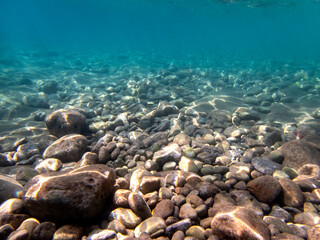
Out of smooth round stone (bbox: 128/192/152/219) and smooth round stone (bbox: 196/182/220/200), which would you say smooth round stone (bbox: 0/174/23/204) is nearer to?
smooth round stone (bbox: 128/192/152/219)

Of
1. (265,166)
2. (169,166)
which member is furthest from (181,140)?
(265,166)

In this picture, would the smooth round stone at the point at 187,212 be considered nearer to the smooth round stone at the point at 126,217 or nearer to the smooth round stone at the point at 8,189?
the smooth round stone at the point at 126,217

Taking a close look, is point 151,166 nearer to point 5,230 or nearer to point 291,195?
point 5,230

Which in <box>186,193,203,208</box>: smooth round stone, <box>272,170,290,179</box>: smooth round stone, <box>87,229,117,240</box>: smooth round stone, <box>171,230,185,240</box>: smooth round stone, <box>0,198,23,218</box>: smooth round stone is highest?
<box>0,198,23,218</box>: smooth round stone

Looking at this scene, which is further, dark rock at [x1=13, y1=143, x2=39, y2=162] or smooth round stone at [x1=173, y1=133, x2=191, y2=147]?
smooth round stone at [x1=173, y1=133, x2=191, y2=147]

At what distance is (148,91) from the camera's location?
34.3ft

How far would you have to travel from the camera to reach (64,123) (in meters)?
5.85

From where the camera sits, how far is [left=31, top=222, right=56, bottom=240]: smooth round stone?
2395mm

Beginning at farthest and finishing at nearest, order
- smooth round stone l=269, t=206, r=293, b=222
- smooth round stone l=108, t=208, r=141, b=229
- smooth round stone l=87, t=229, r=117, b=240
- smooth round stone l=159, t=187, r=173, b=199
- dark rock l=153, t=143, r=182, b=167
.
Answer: dark rock l=153, t=143, r=182, b=167, smooth round stone l=159, t=187, r=173, b=199, smooth round stone l=269, t=206, r=293, b=222, smooth round stone l=108, t=208, r=141, b=229, smooth round stone l=87, t=229, r=117, b=240

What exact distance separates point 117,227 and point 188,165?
1.97 meters

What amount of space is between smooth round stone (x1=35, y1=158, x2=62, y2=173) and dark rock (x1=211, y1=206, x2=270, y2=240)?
3.66m

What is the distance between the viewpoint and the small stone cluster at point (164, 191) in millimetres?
2477

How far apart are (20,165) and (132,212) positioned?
11.9ft

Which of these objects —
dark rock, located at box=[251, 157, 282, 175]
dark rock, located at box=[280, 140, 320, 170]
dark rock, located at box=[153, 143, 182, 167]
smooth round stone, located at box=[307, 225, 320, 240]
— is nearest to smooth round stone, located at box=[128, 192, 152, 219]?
dark rock, located at box=[153, 143, 182, 167]
